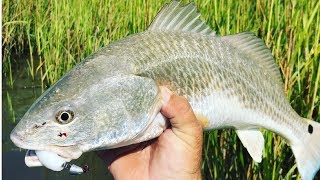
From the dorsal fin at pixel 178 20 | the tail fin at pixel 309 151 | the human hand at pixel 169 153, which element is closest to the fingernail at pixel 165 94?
the human hand at pixel 169 153

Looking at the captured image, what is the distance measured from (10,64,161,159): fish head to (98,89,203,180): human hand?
7cm

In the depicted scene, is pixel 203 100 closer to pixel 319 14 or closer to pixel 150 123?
pixel 150 123

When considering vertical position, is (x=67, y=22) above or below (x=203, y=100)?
below

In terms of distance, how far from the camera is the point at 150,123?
1622 millimetres

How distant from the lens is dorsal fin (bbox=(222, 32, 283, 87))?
1985 millimetres

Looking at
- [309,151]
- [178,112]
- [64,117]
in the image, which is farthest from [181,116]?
[309,151]

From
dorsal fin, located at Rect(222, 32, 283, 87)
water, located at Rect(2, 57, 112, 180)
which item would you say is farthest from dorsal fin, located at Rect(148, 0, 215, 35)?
water, located at Rect(2, 57, 112, 180)

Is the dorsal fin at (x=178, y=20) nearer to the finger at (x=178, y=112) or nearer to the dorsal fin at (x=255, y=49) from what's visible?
the dorsal fin at (x=255, y=49)

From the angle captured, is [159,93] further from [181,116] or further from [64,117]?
[64,117]

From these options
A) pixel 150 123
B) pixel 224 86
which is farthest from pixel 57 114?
pixel 224 86

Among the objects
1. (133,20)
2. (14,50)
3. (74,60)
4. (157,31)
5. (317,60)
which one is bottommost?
(14,50)

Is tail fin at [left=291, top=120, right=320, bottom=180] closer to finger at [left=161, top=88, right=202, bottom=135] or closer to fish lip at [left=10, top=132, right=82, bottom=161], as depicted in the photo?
finger at [left=161, top=88, right=202, bottom=135]

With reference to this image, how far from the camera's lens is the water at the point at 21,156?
420cm

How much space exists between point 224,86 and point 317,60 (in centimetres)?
85
